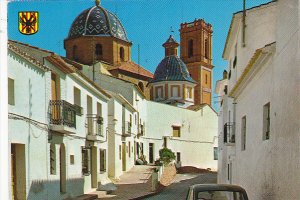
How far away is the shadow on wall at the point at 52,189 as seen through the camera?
968 cm

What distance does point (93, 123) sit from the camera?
16.0m

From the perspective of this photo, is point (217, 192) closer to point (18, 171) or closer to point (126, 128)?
point (18, 171)

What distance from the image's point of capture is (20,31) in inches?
173

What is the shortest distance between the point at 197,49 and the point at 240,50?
104 feet

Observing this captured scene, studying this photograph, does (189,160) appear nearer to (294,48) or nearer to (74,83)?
(74,83)

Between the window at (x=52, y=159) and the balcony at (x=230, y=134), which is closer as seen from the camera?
the window at (x=52, y=159)

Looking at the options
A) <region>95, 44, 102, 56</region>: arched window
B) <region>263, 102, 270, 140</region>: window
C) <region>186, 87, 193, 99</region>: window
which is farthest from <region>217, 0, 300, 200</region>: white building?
<region>186, 87, 193, 99</region>: window

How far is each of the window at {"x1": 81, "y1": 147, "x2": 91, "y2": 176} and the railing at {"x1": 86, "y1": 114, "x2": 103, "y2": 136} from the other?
2.69 ft

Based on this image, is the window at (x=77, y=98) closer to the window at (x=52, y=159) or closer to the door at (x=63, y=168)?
the door at (x=63, y=168)

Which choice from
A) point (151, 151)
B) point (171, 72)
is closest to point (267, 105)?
point (151, 151)

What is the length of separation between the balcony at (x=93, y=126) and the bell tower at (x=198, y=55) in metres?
26.8

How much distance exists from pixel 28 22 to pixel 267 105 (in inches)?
202

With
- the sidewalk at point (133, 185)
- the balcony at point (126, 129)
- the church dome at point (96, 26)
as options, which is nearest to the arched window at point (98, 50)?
the church dome at point (96, 26)

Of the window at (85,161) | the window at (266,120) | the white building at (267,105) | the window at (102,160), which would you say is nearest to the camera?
the white building at (267,105)
